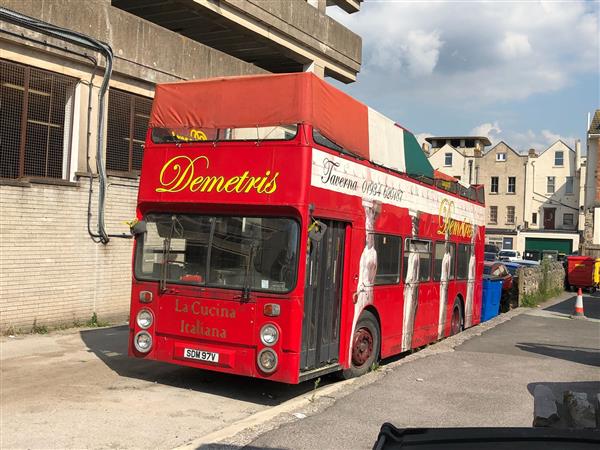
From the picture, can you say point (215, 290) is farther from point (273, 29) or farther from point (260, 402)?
point (273, 29)

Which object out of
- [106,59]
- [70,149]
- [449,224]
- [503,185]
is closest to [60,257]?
[70,149]

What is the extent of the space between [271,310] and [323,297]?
32.0 inches

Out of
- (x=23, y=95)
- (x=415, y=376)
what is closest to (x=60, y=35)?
(x=23, y=95)

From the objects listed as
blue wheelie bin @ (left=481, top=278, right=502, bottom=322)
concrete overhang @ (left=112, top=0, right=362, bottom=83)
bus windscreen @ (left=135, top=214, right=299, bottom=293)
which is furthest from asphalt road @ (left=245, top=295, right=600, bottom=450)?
concrete overhang @ (left=112, top=0, right=362, bottom=83)

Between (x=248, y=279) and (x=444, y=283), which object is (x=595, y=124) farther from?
(x=248, y=279)

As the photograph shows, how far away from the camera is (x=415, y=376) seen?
26.1 feet

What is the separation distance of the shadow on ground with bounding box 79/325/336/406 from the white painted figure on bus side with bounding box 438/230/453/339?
3923 millimetres

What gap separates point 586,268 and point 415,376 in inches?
836

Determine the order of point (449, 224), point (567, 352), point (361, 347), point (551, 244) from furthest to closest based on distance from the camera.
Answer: point (551, 244)
point (449, 224)
point (567, 352)
point (361, 347)

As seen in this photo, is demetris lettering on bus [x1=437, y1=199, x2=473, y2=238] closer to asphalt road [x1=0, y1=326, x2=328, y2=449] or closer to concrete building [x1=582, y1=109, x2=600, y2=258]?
asphalt road [x1=0, y1=326, x2=328, y2=449]

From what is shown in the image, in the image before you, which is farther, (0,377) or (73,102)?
(73,102)

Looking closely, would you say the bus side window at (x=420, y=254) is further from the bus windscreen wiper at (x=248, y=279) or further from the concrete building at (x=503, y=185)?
the concrete building at (x=503, y=185)

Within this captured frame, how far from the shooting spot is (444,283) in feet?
37.5

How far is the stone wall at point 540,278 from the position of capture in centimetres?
2023
